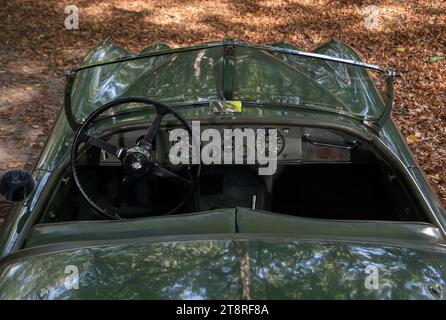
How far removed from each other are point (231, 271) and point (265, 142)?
1.48 metres

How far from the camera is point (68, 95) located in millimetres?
3227

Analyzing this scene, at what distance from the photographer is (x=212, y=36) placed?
28.0ft

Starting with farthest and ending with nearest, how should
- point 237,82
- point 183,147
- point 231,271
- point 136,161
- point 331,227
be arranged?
point 237,82 → point 183,147 → point 136,161 → point 331,227 → point 231,271

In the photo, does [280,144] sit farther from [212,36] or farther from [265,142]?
[212,36]

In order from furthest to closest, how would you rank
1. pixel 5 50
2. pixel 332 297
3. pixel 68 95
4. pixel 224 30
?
pixel 224 30 → pixel 5 50 → pixel 68 95 → pixel 332 297

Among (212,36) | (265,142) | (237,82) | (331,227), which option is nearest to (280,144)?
(265,142)

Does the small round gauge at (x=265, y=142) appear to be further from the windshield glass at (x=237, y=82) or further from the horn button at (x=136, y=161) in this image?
the horn button at (x=136, y=161)

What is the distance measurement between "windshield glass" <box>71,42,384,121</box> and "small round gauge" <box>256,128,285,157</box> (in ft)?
Result: 0.71

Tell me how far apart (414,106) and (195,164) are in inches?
161

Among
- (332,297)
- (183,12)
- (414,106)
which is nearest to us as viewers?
(332,297)

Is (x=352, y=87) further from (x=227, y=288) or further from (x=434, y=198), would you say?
(x=227, y=288)

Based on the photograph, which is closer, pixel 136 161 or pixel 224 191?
pixel 136 161

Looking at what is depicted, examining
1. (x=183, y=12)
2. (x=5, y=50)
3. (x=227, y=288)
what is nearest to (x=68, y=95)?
(x=227, y=288)

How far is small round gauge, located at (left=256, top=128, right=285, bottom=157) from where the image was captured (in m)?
3.22
